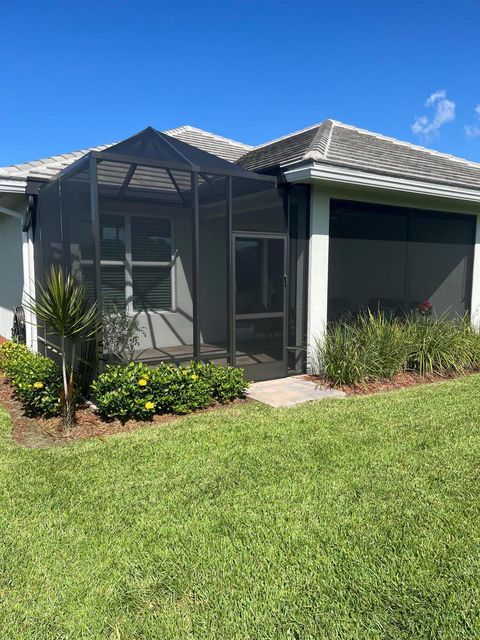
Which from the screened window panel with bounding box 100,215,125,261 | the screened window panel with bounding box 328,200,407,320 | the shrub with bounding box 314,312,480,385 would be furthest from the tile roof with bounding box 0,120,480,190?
the shrub with bounding box 314,312,480,385

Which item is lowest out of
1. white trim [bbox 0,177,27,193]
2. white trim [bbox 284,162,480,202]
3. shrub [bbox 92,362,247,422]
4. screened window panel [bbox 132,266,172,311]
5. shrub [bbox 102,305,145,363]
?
shrub [bbox 92,362,247,422]

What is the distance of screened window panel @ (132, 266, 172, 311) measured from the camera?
8859mm

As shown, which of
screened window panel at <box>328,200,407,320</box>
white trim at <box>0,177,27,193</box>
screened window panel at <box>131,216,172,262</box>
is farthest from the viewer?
screened window panel at <box>131,216,172,262</box>

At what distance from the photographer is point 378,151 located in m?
9.09

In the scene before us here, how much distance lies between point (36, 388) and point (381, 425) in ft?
13.8

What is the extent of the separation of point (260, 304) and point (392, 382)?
2.55 metres

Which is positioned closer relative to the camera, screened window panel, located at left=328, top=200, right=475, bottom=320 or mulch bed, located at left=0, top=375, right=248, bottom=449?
mulch bed, located at left=0, top=375, right=248, bottom=449

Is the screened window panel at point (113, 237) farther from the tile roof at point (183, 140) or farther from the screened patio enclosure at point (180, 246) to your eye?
the tile roof at point (183, 140)

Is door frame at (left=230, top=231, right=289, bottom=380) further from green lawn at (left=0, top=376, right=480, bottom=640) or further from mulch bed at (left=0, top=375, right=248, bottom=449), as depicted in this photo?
green lawn at (left=0, top=376, right=480, bottom=640)

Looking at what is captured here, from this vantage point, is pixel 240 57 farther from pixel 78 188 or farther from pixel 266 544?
pixel 266 544

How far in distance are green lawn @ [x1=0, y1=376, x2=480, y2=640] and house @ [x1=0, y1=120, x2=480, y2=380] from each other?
7.38 ft

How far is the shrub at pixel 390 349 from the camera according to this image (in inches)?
289

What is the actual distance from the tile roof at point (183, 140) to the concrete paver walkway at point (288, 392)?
4.98m

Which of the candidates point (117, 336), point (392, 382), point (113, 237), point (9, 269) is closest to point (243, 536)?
point (117, 336)
